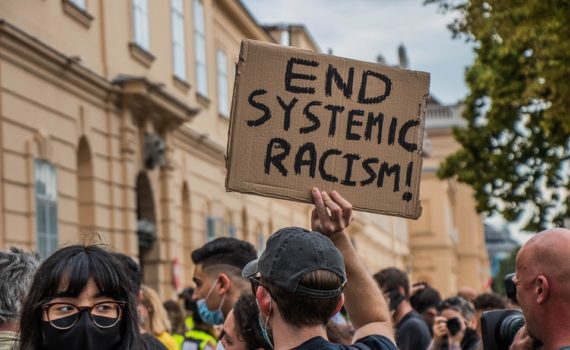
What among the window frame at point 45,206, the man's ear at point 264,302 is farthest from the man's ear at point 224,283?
the window frame at point 45,206

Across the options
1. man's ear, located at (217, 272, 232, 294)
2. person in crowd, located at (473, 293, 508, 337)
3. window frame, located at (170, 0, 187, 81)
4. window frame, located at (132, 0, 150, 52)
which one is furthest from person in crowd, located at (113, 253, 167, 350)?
window frame, located at (170, 0, 187, 81)

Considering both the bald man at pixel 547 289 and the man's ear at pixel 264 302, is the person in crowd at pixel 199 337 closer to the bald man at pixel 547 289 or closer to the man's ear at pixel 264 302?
the man's ear at pixel 264 302

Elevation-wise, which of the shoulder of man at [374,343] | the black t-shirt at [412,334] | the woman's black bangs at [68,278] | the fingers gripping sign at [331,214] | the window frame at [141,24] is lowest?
the black t-shirt at [412,334]

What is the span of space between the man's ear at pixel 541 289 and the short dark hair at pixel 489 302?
541 centimetres

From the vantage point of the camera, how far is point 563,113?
16781 mm

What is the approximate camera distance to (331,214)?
4605mm

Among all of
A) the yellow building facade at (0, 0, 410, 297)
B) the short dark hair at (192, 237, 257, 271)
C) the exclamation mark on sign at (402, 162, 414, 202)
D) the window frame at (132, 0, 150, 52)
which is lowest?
the short dark hair at (192, 237, 257, 271)

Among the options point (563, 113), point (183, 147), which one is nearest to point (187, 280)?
point (183, 147)

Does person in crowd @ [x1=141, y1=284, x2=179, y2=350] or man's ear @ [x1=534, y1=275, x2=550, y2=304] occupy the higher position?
man's ear @ [x1=534, y1=275, x2=550, y2=304]

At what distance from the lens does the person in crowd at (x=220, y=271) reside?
7461 millimetres

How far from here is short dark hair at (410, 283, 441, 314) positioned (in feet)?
40.1

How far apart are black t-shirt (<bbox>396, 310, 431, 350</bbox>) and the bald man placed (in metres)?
5.96

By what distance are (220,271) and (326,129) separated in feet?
9.02

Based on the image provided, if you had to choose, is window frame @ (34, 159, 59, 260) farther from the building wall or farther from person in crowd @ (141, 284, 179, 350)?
the building wall
